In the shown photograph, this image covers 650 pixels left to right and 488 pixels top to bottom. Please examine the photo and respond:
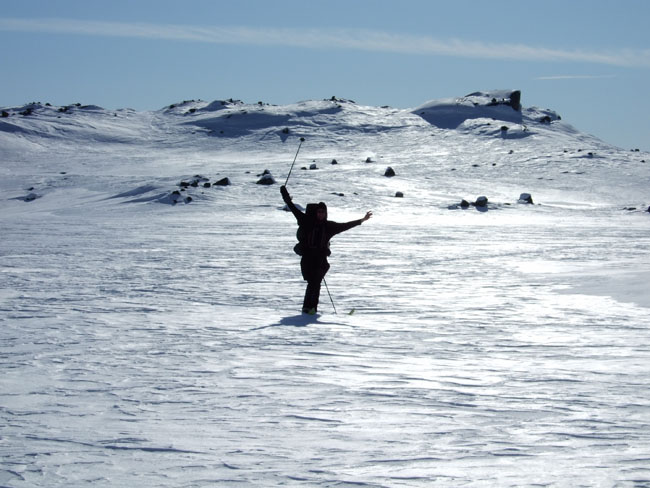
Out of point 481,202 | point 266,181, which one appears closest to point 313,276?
point 481,202

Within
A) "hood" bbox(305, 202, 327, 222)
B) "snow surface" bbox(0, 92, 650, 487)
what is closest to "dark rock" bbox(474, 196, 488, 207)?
"snow surface" bbox(0, 92, 650, 487)

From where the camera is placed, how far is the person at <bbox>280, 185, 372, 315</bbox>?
9.11m

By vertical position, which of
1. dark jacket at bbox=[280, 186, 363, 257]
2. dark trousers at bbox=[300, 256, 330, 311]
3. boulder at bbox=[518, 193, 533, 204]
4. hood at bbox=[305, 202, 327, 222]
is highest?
boulder at bbox=[518, 193, 533, 204]

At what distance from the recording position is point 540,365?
6453mm

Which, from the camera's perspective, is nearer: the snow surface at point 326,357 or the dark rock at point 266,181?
the snow surface at point 326,357

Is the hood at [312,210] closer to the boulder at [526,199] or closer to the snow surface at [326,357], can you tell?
the snow surface at [326,357]

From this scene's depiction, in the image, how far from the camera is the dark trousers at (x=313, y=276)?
9172 mm

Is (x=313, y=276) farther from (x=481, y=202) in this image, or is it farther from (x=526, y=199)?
(x=526, y=199)

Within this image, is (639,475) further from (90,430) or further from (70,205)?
(70,205)

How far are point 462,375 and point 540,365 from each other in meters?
0.74

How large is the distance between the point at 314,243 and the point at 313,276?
366 mm

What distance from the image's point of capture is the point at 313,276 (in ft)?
30.1

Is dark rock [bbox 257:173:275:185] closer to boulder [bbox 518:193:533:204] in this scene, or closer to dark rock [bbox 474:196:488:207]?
dark rock [bbox 474:196:488:207]

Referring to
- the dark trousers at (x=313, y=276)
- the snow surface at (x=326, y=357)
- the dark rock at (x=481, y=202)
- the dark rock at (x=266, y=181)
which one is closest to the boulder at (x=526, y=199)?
the dark rock at (x=481, y=202)
